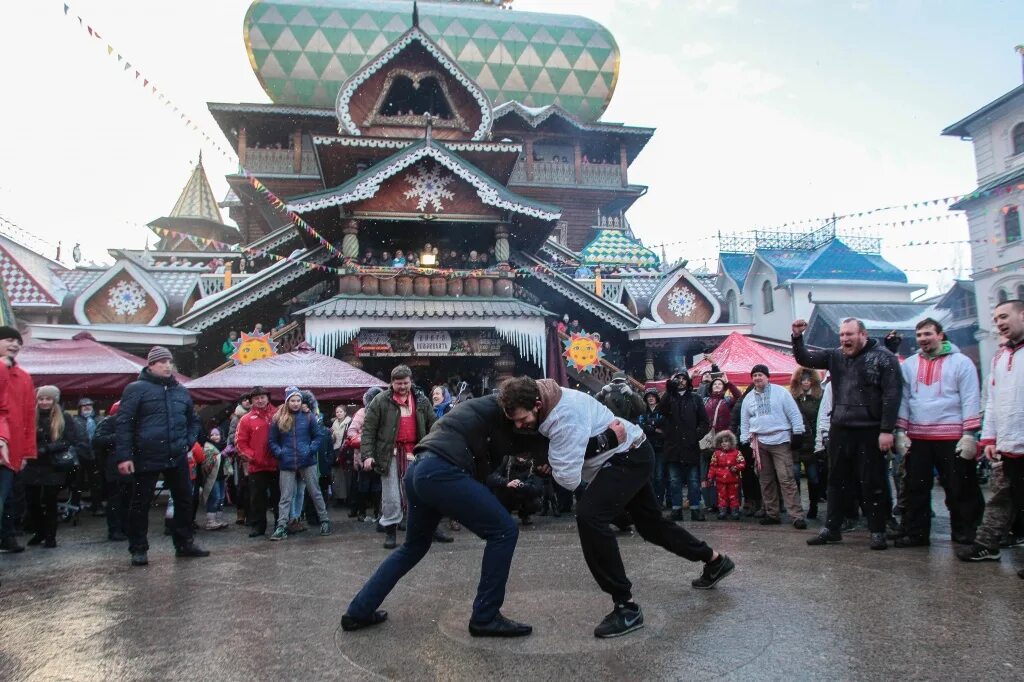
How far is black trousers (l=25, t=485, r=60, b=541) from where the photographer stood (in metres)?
7.61

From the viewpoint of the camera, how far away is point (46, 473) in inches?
298

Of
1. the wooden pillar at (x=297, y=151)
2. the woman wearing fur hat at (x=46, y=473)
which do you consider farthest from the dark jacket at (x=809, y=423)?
the wooden pillar at (x=297, y=151)

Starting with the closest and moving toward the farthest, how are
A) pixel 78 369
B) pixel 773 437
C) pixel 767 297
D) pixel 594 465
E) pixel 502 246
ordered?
pixel 594 465, pixel 773 437, pixel 78 369, pixel 502 246, pixel 767 297

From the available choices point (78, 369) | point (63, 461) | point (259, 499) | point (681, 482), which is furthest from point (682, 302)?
point (63, 461)

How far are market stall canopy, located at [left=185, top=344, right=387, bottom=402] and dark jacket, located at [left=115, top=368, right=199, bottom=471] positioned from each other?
444cm

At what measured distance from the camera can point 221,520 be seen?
30.7 ft

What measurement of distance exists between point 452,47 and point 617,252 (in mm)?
12052

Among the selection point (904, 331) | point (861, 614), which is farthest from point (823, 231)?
point (861, 614)

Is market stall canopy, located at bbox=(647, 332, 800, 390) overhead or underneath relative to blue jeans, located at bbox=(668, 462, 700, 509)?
overhead

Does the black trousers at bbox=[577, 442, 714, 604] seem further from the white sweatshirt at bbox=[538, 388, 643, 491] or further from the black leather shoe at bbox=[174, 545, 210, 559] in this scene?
the black leather shoe at bbox=[174, 545, 210, 559]

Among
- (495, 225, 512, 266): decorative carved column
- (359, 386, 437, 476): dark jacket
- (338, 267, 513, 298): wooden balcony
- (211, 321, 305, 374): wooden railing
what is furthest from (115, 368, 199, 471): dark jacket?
(495, 225, 512, 266): decorative carved column

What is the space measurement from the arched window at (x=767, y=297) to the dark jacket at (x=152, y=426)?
2863 centimetres

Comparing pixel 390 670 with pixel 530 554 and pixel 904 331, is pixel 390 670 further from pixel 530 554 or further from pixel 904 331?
pixel 904 331

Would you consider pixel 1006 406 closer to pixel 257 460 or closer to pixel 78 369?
pixel 257 460
